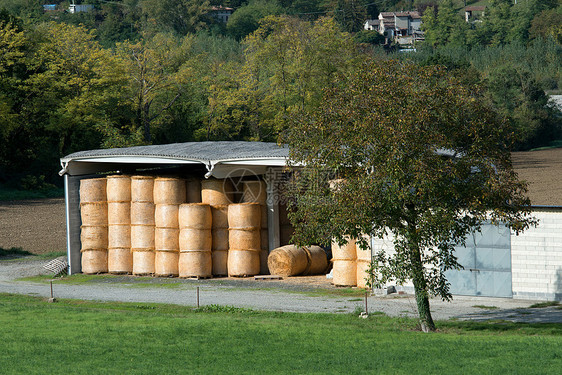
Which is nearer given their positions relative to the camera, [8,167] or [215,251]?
[215,251]

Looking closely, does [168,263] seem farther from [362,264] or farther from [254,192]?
[362,264]

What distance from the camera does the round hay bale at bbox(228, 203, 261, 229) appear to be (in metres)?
25.5

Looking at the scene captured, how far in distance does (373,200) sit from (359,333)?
2888mm

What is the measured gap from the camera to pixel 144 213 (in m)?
26.4

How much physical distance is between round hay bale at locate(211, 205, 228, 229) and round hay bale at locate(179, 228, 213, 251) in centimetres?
46

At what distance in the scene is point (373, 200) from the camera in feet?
49.1

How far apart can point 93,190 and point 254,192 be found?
5731 mm

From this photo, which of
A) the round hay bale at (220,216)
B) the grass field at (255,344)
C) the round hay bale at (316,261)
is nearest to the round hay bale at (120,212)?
the round hay bale at (220,216)

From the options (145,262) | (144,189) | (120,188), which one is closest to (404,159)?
(144,189)

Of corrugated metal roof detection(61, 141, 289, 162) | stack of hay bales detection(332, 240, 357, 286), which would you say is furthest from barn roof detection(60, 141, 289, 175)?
stack of hay bales detection(332, 240, 357, 286)

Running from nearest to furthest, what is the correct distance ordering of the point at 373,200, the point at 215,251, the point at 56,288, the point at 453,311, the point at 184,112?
the point at 373,200 → the point at 453,311 → the point at 56,288 → the point at 215,251 → the point at 184,112

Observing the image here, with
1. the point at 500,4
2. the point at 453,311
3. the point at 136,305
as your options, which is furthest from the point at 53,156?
the point at 500,4

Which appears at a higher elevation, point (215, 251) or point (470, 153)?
point (470, 153)

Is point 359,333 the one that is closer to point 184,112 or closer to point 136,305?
point 136,305
